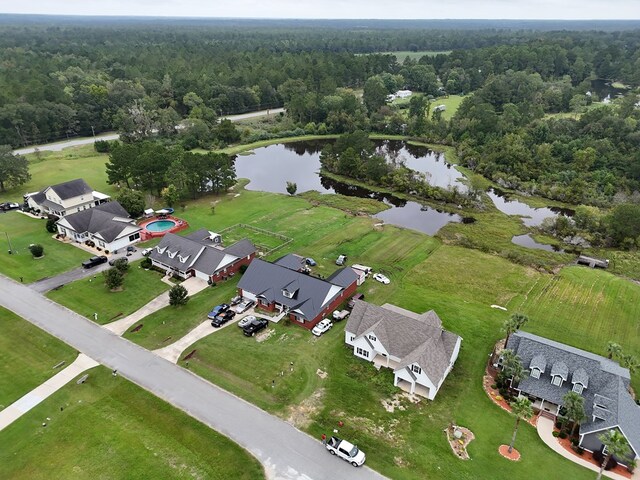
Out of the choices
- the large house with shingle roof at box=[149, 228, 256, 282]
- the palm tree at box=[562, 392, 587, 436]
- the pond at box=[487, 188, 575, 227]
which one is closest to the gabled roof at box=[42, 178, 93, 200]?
the large house with shingle roof at box=[149, 228, 256, 282]

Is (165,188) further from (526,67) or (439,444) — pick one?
(526,67)

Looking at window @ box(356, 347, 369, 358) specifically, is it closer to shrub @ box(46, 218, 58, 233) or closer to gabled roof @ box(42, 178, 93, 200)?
shrub @ box(46, 218, 58, 233)

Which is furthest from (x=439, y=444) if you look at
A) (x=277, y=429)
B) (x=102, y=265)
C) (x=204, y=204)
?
(x=204, y=204)

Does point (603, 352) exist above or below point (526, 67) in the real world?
below

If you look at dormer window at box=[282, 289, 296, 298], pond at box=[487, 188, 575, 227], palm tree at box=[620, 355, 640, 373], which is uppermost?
palm tree at box=[620, 355, 640, 373]

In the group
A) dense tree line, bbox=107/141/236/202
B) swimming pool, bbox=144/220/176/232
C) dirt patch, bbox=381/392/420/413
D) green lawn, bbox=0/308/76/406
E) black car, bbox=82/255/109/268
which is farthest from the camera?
dense tree line, bbox=107/141/236/202

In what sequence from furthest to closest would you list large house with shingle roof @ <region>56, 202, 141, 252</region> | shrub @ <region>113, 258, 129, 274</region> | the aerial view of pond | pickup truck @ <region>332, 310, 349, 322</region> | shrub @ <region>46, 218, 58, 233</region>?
the aerial view of pond
shrub @ <region>46, 218, 58, 233</region>
large house with shingle roof @ <region>56, 202, 141, 252</region>
shrub @ <region>113, 258, 129, 274</region>
pickup truck @ <region>332, 310, 349, 322</region>
